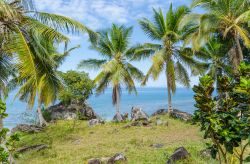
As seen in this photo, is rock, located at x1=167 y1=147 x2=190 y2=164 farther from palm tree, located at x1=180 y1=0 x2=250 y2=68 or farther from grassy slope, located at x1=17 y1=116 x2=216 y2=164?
palm tree, located at x1=180 y1=0 x2=250 y2=68

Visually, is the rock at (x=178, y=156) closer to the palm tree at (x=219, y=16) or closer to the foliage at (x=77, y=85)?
the palm tree at (x=219, y=16)

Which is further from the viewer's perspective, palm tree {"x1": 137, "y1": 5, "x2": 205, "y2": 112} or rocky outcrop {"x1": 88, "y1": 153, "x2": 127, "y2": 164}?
palm tree {"x1": 137, "y1": 5, "x2": 205, "y2": 112}

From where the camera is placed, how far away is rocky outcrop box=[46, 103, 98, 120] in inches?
1117

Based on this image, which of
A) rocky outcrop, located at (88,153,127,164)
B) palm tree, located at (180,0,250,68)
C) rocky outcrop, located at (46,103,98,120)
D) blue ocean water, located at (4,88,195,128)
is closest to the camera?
rocky outcrop, located at (88,153,127,164)

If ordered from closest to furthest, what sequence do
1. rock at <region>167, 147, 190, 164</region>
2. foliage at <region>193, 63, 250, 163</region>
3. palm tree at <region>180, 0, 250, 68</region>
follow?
1. foliage at <region>193, 63, 250, 163</region>
2. rock at <region>167, 147, 190, 164</region>
3. palm tree at <region>180, 0, 250, 68</region>

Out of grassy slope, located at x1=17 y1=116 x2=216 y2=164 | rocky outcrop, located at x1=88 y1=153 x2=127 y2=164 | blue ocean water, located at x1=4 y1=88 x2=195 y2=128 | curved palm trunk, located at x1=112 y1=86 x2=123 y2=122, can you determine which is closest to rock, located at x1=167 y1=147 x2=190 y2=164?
grassy slope, located at x1=17 y1=116 x2=216 y2=164

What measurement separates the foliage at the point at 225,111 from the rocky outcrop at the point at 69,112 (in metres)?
23.0

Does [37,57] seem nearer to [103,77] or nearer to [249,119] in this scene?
[249,119]

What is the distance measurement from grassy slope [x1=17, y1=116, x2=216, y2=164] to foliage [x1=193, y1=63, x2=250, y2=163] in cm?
494

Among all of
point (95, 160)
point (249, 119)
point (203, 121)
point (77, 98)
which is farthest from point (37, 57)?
point (77, 98)

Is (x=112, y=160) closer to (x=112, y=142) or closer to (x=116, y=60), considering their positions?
(x=112, y=142)

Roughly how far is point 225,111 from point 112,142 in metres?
11.1

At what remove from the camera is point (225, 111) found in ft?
18.5

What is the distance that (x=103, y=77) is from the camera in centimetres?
2703
